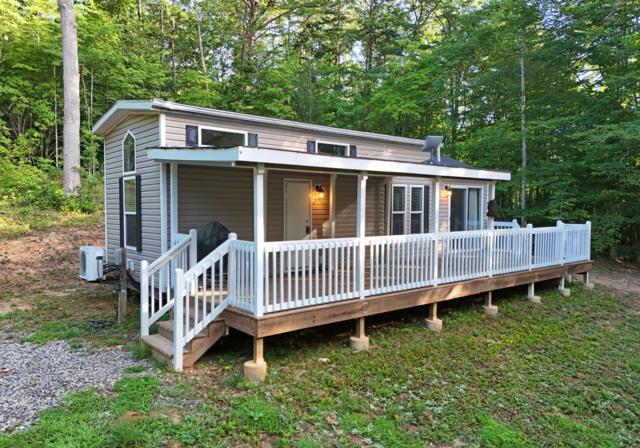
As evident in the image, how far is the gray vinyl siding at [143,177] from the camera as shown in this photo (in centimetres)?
706

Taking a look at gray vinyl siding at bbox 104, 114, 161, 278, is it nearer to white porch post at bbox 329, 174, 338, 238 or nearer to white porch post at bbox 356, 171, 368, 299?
white porch post at bbox 356, 171, 368, 299

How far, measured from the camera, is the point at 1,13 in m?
14.8

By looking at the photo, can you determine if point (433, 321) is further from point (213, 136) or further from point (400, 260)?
point (213, 136)

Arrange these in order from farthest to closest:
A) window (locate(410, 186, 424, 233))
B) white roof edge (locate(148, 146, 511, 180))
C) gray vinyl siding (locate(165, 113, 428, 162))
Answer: window (locate(410, 186, 424, 233)) → gray vinyl siding (locate(165, 113, 428, 162)) → white roof edge (locate(148, 146, 511, 180))

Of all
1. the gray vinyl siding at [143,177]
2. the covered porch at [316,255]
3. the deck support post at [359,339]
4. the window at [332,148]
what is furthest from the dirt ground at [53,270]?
the deck support post at [359,339]

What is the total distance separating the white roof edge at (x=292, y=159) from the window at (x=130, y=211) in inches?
78.7

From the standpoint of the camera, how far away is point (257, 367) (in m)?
4.59

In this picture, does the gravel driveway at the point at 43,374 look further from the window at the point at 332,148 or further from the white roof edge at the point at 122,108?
the window at the point at 332,148

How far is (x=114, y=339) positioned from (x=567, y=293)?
358 inches

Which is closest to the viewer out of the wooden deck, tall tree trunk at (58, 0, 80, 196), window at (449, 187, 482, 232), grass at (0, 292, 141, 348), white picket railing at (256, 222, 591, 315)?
the wooden deck

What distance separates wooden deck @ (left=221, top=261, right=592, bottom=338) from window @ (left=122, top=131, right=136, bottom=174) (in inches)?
169

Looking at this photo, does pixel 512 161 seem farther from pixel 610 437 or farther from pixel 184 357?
pixel 184 357

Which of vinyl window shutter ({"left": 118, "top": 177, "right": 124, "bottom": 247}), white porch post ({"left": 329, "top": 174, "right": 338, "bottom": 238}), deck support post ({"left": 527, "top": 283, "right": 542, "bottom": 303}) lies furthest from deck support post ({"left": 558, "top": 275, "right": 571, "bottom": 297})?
vinyl window shutter ({"left": 118, "top": 177, "right": 124, "bottom": 247})

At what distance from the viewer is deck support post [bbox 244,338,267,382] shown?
180 inches
